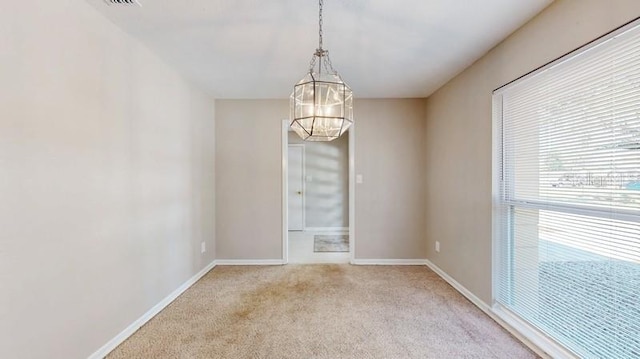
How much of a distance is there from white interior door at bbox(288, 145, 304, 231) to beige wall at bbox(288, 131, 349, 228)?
97 millimetres

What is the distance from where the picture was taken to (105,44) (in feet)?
6.64

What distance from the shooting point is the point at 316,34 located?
2.27 metres

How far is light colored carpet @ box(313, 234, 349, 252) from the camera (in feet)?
16.2

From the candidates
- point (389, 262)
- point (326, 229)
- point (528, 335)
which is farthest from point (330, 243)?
point (528, 335)

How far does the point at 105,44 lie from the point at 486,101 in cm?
302

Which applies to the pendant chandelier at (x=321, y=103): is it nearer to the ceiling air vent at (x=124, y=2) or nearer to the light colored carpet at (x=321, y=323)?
the ceiling air vent at (x=124, y=2)

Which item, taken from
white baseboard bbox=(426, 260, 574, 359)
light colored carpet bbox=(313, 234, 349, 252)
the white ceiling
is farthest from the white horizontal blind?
light colored carpet bbox=(313, 234, 349, 252)

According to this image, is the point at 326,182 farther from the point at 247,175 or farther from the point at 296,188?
the point at 247,175

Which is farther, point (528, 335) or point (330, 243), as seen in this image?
point (330, 243)

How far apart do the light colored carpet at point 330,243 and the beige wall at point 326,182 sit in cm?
53

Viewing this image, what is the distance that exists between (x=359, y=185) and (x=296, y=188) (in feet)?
8.62

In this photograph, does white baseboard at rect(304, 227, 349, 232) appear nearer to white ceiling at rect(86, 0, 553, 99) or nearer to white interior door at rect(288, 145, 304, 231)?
white interior door at rect(288, 145, 304, 231)

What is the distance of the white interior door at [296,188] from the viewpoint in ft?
21.1

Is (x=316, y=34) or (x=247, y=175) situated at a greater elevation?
(x=316, y=34)
